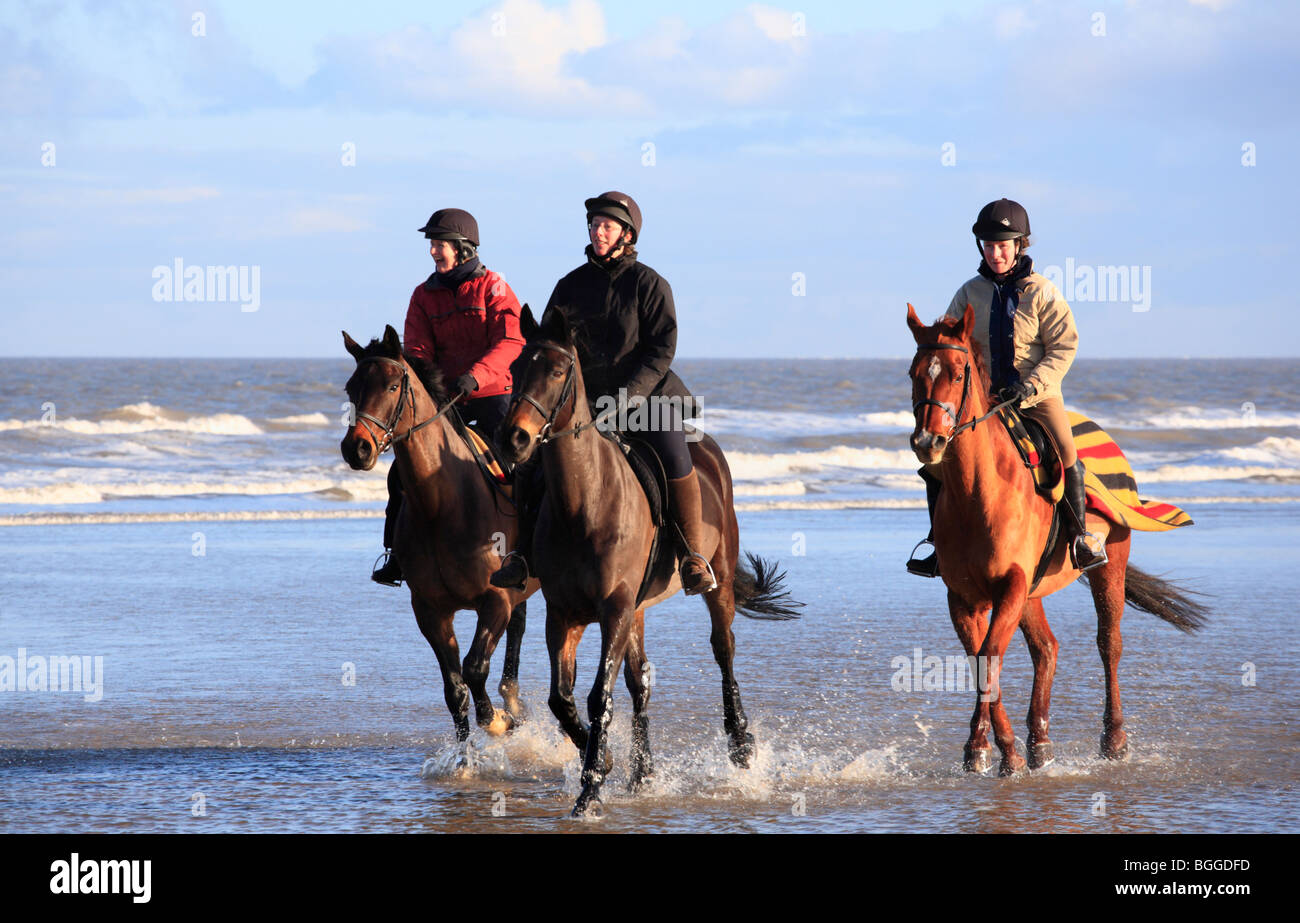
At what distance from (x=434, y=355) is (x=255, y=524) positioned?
35.0ft

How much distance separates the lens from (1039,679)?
6.95 meters

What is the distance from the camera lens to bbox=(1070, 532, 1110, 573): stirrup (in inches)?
274

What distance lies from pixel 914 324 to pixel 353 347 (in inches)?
103

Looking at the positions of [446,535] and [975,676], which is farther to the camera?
[446,535]

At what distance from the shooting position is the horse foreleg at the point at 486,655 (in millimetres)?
6836

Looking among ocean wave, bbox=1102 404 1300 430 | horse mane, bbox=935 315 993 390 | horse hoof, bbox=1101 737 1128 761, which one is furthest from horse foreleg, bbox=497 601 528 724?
ocean wave, bbox=1102 404 1300 430

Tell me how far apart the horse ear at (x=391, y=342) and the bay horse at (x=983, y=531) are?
2.35 metres

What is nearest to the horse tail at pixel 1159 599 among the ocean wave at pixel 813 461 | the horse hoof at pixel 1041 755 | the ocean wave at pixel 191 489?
the horse hoof at pixel 1041 755

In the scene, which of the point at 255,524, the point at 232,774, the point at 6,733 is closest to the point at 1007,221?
the point at 232,774

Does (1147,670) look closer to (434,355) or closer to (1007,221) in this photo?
(1007,221)

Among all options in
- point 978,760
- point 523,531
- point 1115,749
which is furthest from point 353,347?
point 1115,749

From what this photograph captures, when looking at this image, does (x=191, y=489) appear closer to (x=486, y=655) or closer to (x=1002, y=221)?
(x=486, y=655)

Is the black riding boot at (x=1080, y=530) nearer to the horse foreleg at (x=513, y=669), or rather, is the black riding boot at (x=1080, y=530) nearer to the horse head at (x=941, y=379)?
the horse head at (x=941, y=379)

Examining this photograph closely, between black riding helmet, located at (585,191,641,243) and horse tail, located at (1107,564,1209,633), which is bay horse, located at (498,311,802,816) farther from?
horse tail, located at (1107,564,1209,633)
